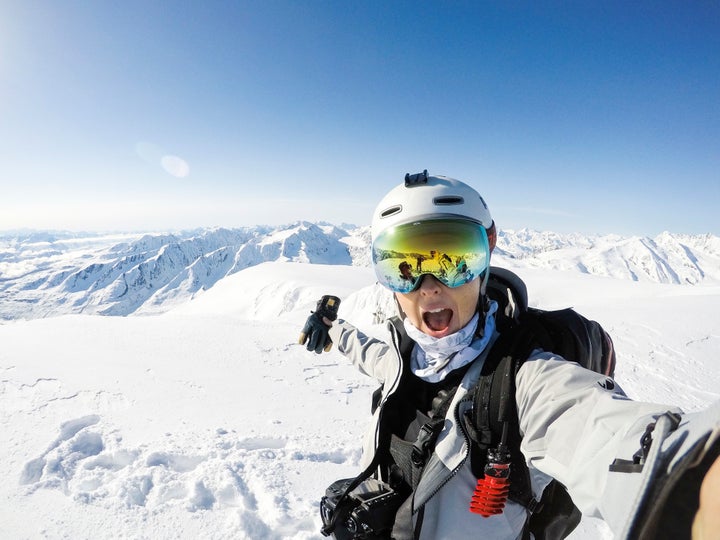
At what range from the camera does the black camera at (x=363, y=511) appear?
2104 millimetres

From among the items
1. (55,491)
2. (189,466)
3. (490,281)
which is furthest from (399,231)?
(55,491)

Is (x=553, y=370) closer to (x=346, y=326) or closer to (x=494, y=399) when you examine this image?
(x=494, y=399)

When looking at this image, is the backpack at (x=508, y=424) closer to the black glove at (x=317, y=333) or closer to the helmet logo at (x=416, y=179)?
the helmet logo at (x=416, y=179)

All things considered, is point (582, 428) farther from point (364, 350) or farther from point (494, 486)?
point (364, 350)

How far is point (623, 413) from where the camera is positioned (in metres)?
1.28

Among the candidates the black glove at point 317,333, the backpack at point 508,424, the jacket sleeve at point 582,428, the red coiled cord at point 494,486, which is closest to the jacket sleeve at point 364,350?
the black glove at point 317,333

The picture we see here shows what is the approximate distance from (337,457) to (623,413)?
164 inches

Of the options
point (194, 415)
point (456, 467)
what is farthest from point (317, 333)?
point (194, 415)

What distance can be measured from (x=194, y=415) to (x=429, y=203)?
530 cm

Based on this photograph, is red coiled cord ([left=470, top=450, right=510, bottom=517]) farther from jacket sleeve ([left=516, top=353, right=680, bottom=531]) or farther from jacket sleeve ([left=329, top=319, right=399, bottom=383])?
jacket sleeve ([left=329, top=319, right=399, bottom=383])

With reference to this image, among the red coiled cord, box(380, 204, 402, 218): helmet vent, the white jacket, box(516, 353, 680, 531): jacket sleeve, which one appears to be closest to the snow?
the white jacket

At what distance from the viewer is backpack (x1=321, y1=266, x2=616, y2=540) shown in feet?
6.09

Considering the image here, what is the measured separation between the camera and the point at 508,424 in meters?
1.80

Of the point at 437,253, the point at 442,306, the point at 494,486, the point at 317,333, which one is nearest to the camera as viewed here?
the point at 494,486
